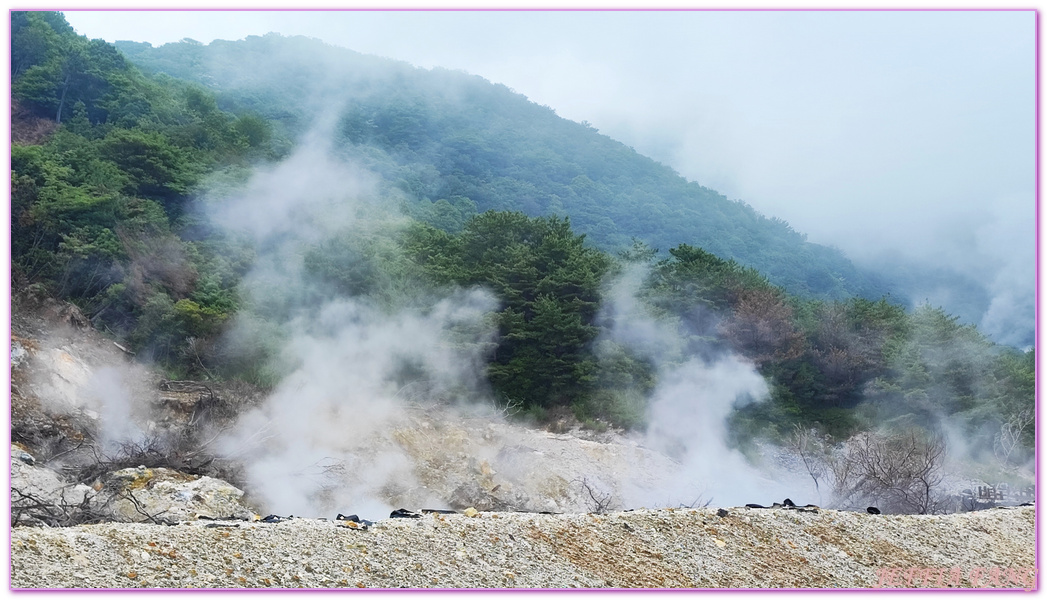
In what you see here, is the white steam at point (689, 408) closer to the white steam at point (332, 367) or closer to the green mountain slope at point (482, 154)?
the white steam at point (332, 367)

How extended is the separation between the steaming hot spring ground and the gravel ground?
0.06 ft

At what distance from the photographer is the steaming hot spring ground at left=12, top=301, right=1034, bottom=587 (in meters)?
6.04

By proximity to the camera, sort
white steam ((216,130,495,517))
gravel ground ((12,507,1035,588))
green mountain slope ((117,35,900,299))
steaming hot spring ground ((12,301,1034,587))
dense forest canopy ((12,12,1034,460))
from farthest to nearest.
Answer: green mountain slope ((117,35,900,299)), dense forest canopy ((12,12,1034,460)), white steam ((216,130,495,517)), steaming hot spring ground ((12,301,1034,587)), gravel ground ((12,507,1035,588))

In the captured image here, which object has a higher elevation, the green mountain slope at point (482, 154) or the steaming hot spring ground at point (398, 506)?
the green mountain slope at point (482, 154)

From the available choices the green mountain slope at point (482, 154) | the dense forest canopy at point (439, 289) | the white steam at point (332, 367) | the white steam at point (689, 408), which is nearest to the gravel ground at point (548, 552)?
the white steam at point (332, 367)

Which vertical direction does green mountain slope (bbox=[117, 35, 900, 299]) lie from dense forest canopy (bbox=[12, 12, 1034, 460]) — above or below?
above

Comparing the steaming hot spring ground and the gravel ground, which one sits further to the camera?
the steaming hot spring ground

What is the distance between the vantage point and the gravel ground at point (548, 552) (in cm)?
568

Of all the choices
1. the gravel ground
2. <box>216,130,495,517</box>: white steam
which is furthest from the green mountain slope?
the gravel ground

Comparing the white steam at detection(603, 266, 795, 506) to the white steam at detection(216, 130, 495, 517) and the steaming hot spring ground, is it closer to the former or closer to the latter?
the steaming hot spring ground

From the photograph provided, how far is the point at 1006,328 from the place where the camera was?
1980 cm

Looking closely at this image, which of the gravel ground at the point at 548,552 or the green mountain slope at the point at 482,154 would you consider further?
the green mountain slope at the point at 482,154

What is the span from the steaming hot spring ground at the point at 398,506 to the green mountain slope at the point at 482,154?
719 inches

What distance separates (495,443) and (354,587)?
778cm
